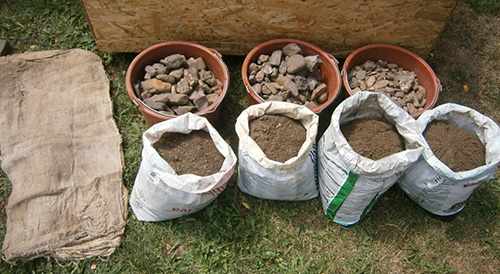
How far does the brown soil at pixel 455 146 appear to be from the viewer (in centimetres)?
215

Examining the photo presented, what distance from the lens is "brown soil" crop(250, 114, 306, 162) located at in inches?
85.2

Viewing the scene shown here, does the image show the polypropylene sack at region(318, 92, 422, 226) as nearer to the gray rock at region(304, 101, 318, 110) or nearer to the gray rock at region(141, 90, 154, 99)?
the gray rock at region(304, 101, 318, 110)

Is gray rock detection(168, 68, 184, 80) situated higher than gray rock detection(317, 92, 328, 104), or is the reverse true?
gray rock detection(168, 68, 184, 80)

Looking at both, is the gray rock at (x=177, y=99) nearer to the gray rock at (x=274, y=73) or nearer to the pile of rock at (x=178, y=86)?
the pile of rock at (x=178, y=86)

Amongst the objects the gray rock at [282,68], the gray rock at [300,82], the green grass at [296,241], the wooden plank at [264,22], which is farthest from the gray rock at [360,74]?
the green grass at [296,241]

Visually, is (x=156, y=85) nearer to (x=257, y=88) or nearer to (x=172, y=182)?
(x=257, y=88)

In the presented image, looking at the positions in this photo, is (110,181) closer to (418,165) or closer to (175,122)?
(175,122)

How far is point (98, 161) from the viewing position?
2.47m

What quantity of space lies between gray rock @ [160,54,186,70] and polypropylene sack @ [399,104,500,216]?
1288 mm

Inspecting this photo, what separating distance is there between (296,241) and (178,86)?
1.02 meters

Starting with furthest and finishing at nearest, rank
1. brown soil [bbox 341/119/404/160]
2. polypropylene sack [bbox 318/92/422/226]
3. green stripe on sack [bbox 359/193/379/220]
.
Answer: green stripe on sack [bbox 359/193/379/220], brown soil [bbox 341/119/404/160], polypropylene sack [bbox 318/92/422/226]

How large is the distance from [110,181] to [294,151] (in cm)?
99

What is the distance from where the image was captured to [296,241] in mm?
2338

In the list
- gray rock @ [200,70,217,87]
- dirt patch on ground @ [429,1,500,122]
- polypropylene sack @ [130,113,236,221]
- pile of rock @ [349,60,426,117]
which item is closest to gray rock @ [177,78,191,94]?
gray rock @ [200,70,217,87]
